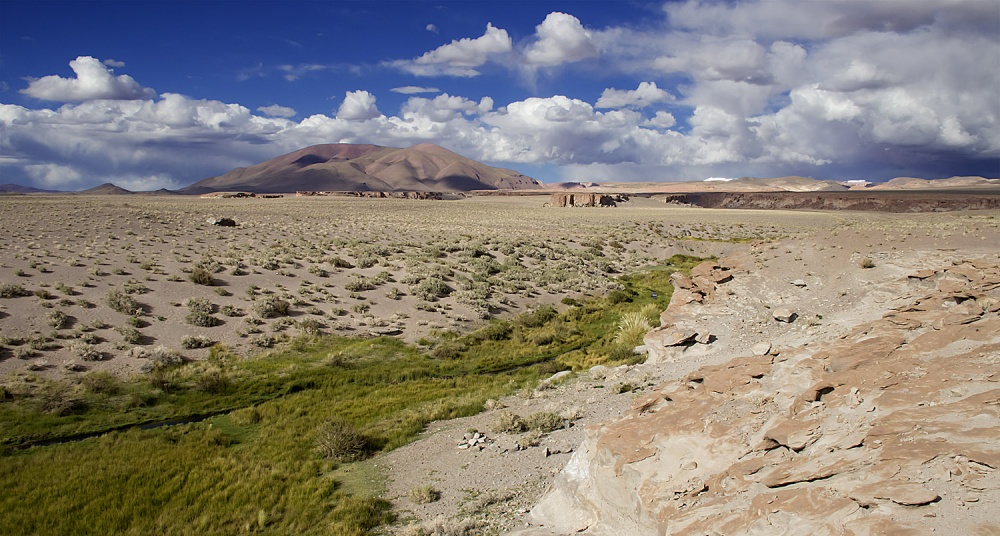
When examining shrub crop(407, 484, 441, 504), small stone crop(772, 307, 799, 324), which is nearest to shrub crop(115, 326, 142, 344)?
shrub crop(407, 484, 441, 504)

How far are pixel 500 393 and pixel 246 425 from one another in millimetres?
6992

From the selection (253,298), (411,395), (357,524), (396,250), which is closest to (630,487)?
(357,524)

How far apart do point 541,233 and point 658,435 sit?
4872cm

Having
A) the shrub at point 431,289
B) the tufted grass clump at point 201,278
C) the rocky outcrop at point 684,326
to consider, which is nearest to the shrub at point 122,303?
the tufted grass clump at point 201,278

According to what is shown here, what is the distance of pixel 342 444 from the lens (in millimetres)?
12586

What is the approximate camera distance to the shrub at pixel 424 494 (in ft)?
33.3

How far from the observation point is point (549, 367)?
749 inches

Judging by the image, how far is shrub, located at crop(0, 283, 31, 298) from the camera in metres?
20.4

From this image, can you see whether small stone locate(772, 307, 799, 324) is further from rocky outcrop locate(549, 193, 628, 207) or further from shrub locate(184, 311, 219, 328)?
rocky outcrop locate(549, 193, 628, 207)

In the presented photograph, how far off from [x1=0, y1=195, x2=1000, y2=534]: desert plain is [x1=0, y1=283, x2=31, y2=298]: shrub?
0.11 meters

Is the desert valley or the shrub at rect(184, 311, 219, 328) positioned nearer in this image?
the desert valley

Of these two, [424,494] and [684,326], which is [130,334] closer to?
[424,494]

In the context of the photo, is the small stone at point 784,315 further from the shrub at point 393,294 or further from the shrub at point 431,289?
→ the shrub at point 393,294

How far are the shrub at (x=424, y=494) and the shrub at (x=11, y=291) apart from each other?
19557mm
